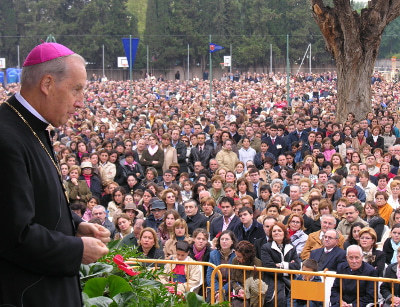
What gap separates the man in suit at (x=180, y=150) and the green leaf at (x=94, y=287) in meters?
11.7

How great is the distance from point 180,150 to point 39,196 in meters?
13.3

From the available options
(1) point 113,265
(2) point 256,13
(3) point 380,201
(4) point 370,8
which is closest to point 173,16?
(2) point 256,13

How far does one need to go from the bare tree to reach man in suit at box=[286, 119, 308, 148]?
3239mm

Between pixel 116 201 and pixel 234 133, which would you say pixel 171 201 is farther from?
pixel 234 133

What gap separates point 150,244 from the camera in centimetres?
796

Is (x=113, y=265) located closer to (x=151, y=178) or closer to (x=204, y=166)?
(x=151, y=178)

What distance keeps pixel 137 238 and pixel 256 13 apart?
220ft

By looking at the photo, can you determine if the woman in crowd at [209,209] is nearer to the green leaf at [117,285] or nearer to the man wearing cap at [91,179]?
the man wearing cap at [91,179]

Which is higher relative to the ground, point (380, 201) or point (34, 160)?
point (34, 160)

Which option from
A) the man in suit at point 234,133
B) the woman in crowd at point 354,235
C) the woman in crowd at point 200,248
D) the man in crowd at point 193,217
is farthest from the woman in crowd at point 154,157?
the woman in crowd at point 354,235

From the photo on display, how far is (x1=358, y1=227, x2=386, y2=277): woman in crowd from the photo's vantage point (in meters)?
7.72

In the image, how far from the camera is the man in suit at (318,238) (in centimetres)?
862

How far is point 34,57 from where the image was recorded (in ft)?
9.05

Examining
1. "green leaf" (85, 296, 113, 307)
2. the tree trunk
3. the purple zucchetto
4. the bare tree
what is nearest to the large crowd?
the tree trunk
